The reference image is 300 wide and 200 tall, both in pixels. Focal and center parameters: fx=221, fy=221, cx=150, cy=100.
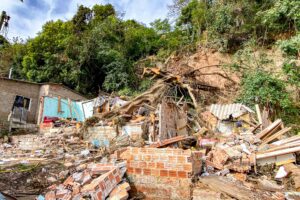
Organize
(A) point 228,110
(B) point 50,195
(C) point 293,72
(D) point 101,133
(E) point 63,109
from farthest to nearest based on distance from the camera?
(E) point 63,109
(C) point 293,72
(A) point 228,110
(D) point 101,133
(B) point 50,195

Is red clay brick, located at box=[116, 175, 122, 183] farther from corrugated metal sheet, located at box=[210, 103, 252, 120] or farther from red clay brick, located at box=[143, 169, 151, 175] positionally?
corrugated metal sheet, located at box=[210, 103, 252, 120]

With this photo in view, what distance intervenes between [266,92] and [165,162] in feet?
25.8

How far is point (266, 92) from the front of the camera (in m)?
9.55

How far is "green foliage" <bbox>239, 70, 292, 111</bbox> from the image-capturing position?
9.51 meters

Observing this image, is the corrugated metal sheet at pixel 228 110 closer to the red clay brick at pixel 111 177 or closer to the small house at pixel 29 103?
the red clay brick at pixel 111 177

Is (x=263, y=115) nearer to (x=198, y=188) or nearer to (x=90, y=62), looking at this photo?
(x=198, y=188)

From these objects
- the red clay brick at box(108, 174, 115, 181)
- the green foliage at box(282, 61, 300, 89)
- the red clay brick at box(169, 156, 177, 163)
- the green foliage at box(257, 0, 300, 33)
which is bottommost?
the red clay brick at box(108, 174, 115, 181)

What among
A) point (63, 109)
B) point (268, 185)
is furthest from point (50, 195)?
point (63, 109)

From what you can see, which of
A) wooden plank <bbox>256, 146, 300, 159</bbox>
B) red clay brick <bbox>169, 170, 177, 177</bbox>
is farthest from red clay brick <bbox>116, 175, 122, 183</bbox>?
wooden plank <bbox>256, 146, 300, 159</bbox>

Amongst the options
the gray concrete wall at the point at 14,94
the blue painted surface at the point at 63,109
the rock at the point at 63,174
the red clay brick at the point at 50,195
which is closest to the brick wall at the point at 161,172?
the red clay brick at the point at 50,195

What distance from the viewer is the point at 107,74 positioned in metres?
16.3

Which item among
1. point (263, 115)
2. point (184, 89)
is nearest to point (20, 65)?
point (184, 89)

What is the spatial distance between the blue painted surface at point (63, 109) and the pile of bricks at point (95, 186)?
10.4 m

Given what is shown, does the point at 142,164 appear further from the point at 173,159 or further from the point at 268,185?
the point at 268,185
